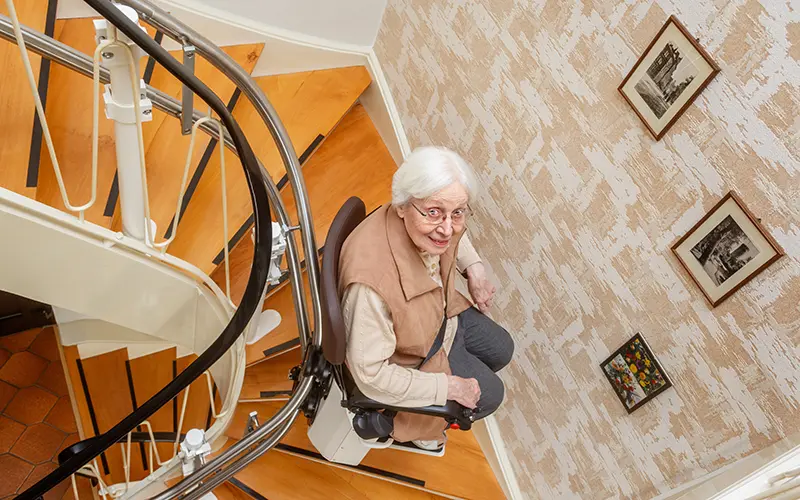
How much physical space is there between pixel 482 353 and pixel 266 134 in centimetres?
139

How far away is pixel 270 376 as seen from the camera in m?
3.23

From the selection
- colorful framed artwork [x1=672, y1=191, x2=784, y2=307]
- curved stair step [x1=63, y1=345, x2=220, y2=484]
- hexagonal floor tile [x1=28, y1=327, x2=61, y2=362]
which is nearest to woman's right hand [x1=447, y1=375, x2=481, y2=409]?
colorful framed artwork [x1=672, y1=191, x2=784, y2=307]

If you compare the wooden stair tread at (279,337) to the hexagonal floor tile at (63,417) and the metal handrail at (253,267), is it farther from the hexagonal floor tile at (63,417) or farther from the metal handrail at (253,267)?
the hexagonal floor tile at (63,417)

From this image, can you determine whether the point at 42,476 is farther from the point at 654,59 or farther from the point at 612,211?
the point at 654,59

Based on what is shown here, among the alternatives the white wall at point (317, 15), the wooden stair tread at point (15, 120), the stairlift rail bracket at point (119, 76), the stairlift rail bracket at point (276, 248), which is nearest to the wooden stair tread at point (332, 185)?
the white wall at point (317, 15)

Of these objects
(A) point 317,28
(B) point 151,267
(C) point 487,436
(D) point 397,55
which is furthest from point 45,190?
(C) point 487,436

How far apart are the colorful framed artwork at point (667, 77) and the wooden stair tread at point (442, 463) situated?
1872 millimetres

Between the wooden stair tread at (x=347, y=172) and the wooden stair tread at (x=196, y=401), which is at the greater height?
the wooden stair tread at (x=347, y=172)

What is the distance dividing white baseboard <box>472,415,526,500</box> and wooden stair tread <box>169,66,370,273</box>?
149cm

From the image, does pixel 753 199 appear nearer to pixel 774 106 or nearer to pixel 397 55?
pixel 774 106

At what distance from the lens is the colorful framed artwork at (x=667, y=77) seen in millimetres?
1788

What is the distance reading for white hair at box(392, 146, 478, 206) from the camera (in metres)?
1.93

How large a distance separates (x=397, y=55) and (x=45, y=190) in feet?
5.81

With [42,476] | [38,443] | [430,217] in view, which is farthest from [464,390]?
[38,443]
